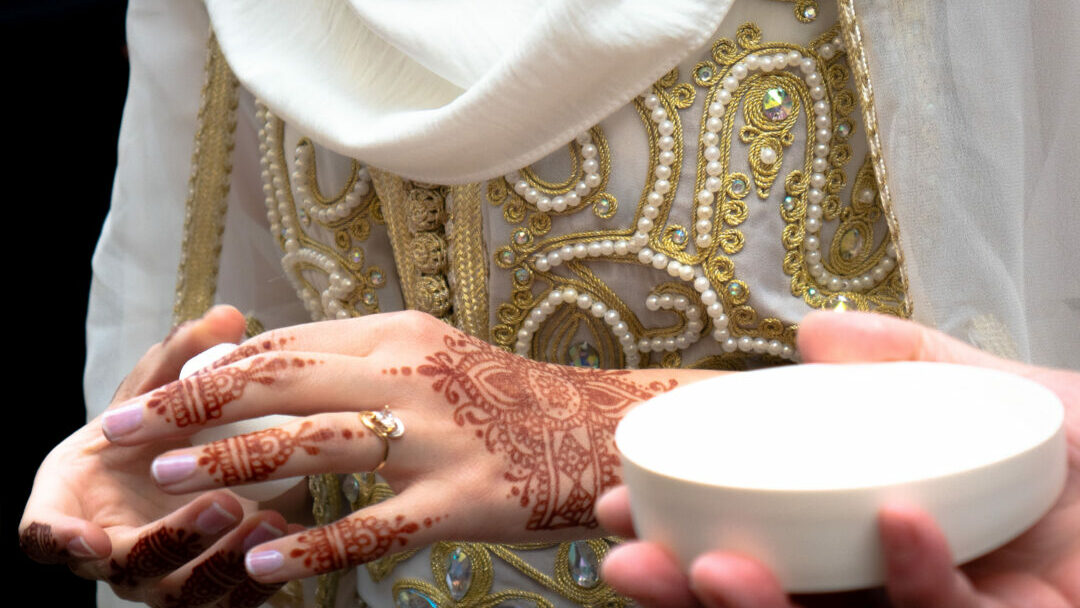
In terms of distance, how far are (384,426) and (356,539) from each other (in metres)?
0.05

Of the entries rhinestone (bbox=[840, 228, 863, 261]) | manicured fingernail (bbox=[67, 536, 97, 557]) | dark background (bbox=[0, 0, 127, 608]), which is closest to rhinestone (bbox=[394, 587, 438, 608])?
manicured fingernail (bbox=[67, 536, 97, 557])

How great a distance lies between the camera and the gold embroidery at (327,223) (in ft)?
2.07

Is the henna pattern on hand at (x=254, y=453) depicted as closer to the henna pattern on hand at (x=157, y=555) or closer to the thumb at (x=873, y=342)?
the henna pattern on hand at (x=157, y=555)

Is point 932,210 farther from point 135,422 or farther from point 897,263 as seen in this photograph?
point 135,422

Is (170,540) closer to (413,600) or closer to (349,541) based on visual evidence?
(349,541)

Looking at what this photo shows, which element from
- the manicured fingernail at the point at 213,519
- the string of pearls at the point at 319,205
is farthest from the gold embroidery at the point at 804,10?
the manicured fingernail at the point at 213,519

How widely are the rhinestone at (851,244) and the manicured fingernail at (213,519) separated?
0.35 m

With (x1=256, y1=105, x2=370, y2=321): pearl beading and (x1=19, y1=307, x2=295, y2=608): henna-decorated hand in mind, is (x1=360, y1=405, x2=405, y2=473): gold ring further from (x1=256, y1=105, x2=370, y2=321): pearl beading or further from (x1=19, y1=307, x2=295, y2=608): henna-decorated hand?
(x1=256, y1=105, x2=370, y2=321): pearl beading

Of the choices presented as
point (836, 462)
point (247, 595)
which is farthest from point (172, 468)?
point (836, 462)

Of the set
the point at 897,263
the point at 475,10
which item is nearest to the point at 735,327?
the point at 897,263

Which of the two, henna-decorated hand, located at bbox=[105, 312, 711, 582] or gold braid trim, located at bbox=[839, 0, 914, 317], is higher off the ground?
gold braid trim, located at bbox=[839, 0, 914, 317]

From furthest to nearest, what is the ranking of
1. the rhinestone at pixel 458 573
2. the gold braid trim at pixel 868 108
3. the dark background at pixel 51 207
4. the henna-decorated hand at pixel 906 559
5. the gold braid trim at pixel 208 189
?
the dark background at pixel 51 207, the gold braid trim at pixel 208 189, the rhinestone at pixel 458 573, the gold braid trim at pixel 868 108, the henna-decorated hand at pixel 906 559

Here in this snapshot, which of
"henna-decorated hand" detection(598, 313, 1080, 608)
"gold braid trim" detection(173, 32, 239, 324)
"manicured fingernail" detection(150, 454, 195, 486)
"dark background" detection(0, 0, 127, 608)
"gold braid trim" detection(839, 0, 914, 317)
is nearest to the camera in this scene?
"henna-decorated hand" detection(598, 313, 1080, 608)

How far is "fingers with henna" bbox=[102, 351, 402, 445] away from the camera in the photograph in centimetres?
41
